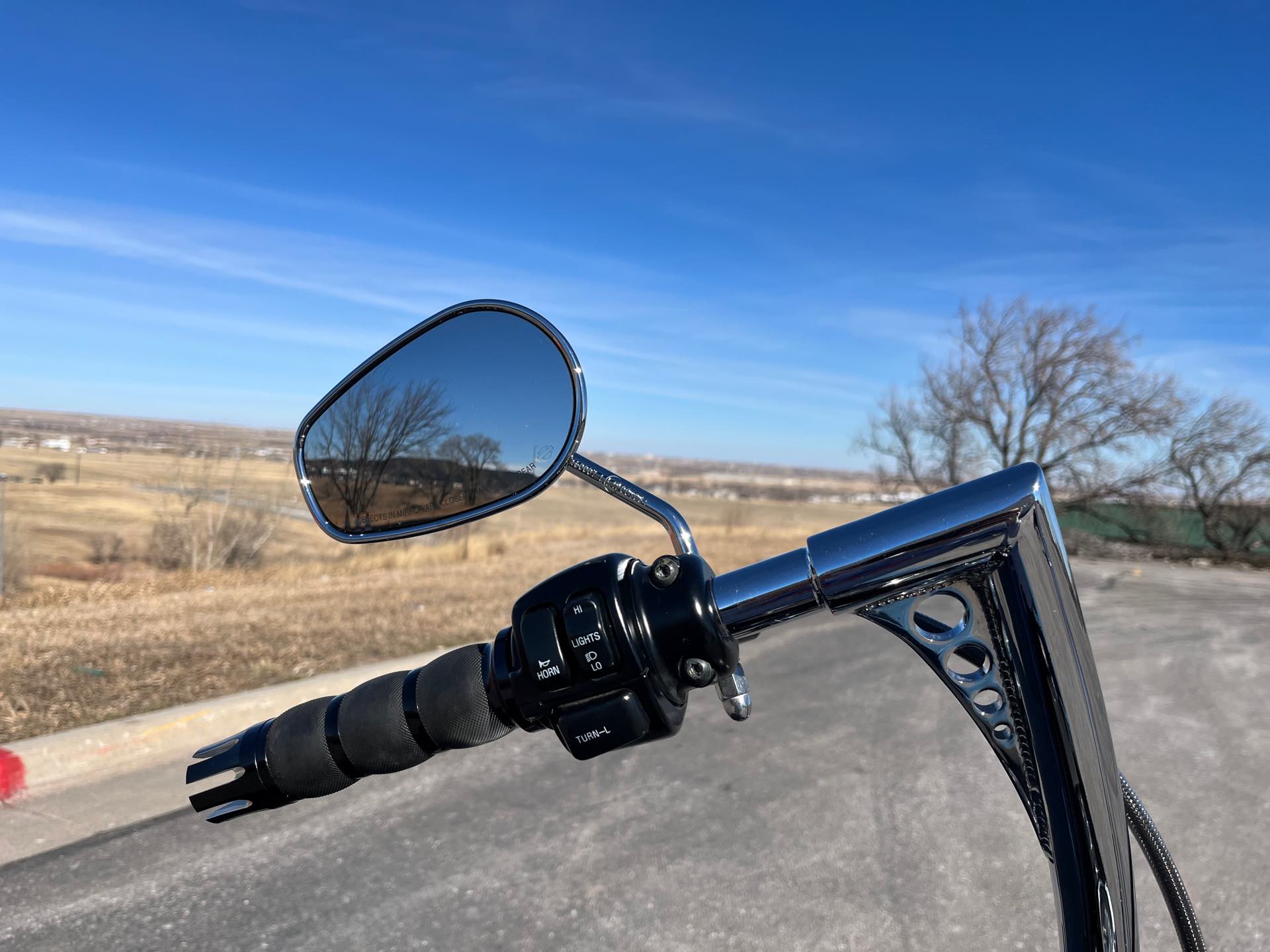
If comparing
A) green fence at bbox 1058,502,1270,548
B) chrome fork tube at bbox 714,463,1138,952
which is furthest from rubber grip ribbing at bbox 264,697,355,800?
green fence at bbox 1058,502,1270,548

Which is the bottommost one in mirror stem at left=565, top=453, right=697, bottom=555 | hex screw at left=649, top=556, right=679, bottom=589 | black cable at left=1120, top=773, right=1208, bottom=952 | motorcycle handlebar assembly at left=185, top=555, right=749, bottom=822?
black cable at left=1120, top=773, right=1208, bottom=952

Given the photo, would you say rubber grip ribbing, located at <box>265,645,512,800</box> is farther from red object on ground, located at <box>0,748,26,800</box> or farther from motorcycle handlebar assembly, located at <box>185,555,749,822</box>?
red object on ground, located at <box>0,748,26,800</box>

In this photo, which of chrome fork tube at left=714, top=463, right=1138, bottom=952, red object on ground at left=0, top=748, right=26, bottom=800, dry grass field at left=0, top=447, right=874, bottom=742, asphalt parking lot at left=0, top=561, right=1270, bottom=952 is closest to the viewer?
chrome fork tube at left=714, top=463, right=1138, bottom=952

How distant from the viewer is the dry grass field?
215 inches

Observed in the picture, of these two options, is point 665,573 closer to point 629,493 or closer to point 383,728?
point 629,493

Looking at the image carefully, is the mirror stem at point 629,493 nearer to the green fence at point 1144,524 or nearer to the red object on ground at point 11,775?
the red object on ground at point 11,775

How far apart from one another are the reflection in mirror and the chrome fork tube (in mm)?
492

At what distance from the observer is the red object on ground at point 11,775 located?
4043mm

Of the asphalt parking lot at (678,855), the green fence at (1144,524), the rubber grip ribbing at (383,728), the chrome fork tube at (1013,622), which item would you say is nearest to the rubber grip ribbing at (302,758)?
the rubber grip ribbing at (383,728)

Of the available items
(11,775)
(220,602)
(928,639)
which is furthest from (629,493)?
(220,602)

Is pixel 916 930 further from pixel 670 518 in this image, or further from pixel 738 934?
pixel 670 518

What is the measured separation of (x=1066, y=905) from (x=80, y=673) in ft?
19.2

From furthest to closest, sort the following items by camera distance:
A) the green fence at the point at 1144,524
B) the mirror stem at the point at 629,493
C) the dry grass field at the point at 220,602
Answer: the green fence at the point at 1144,524 → the dry grass field at the point at 220,602 → the mirror stem at the point at 629,493

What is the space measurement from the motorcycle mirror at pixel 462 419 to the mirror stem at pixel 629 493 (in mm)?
29
